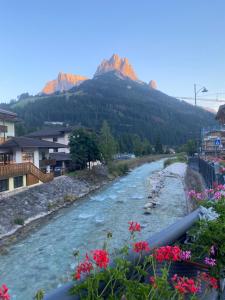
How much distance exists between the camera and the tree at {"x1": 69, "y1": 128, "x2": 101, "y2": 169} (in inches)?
1556

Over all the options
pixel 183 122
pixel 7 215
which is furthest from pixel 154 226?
pixel 183 122

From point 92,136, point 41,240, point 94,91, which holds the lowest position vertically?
point 41,240

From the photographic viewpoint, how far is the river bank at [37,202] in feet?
61.8

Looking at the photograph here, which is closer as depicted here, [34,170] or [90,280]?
[90,280]

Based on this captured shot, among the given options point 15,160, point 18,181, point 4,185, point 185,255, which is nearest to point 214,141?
point 18,181

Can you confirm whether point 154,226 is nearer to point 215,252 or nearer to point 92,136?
point 215,252

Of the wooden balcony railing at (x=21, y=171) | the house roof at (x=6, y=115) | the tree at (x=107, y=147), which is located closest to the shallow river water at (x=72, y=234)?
the wooden balcony railing at (x=21, y=171)

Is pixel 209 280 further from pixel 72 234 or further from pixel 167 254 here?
pixel 72 234

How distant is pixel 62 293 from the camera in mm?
1520

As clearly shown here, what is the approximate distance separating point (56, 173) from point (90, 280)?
35.9m

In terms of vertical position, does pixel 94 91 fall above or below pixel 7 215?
above

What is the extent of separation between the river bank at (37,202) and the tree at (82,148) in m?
2.03

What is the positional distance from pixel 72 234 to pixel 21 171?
11.3 m

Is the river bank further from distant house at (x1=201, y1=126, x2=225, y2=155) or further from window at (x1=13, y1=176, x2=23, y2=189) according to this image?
distant house at (x1=201, y1=126, x2=225, y2=155)
